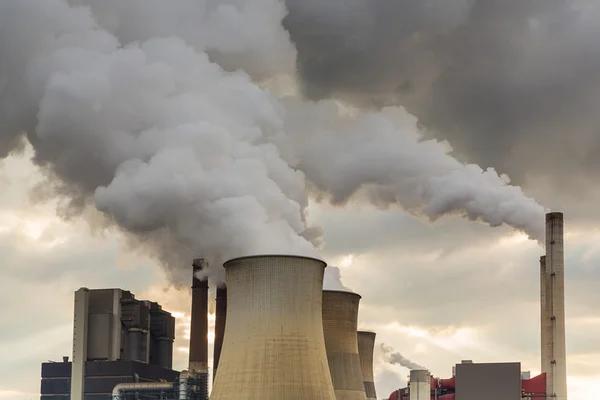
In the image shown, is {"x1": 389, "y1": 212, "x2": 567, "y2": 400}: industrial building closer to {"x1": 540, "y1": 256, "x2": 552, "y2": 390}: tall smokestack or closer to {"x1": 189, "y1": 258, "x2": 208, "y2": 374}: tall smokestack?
{"x1": 540, "y1": 256, "x2": 552, "y2": 390}: tall smokestack

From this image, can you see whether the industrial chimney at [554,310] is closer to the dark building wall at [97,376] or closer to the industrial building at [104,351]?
the dark building wall at [97,376]

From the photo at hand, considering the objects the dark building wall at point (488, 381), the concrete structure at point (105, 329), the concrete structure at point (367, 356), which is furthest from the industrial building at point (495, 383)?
the concrete structure at point (105, 329)

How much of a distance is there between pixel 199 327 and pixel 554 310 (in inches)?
580

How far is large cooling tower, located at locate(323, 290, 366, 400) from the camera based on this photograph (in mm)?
32469

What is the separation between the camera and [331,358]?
107ft

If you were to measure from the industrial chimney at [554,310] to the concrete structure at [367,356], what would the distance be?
739 centimetres

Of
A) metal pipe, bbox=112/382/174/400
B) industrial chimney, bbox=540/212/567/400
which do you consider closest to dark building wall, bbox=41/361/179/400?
metal pipe, bbox=112/382/174/400

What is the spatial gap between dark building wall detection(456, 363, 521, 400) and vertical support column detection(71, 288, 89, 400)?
53.6 feet

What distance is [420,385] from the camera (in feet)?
149

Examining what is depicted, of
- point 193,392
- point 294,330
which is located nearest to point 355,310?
point 294,330

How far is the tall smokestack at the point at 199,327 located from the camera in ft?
128

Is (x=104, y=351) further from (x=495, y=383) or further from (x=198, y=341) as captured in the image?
(x=495, y=383)

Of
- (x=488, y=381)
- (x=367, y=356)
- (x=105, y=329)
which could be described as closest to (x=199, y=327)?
(x=367, y=356)

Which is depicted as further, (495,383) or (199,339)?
(495,383)
